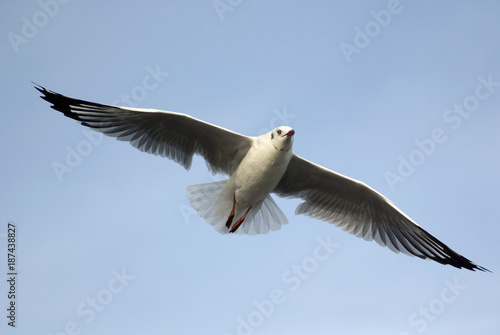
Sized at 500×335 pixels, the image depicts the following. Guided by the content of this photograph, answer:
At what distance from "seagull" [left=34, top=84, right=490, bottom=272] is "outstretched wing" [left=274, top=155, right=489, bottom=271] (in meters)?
0.01

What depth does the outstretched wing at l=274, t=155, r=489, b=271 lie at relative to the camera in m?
7.84

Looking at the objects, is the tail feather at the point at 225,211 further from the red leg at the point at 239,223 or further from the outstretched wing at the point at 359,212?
the outstretched wing at the point at 359,212

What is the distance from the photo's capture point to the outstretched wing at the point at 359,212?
7.84m

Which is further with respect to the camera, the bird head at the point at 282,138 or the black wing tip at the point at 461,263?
the black wing tip at the point at 461,263

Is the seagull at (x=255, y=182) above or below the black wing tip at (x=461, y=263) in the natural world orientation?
above

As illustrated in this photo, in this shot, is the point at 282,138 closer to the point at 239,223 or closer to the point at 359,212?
the point at 239,223

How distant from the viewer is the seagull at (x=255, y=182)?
23.6 feet

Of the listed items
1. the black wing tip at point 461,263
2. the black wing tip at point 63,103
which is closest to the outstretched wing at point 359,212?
the black wing tip at point 461,263

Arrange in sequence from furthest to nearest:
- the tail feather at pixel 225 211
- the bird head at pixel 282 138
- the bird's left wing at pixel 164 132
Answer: the tail feather at pixel 225 211 < the bird's left wing at pixel 164 132 < the bird head at pixel 282 138

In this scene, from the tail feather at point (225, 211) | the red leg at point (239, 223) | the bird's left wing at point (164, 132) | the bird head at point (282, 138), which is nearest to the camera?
the bird head at point (282, 138)

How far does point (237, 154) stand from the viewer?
7.60 m

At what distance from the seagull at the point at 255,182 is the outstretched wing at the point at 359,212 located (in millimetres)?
12

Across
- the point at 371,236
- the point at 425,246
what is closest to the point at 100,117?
the point at 371,236

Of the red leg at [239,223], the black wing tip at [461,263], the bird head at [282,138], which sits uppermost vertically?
the bird head at [282,138]
